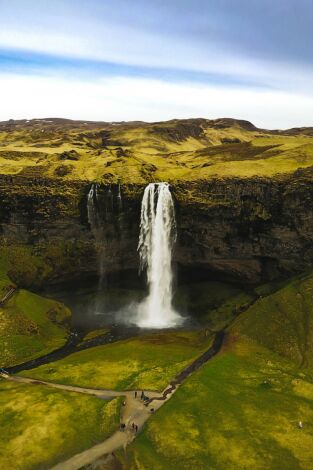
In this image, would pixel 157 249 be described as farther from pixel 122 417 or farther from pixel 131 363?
pixel 122 417

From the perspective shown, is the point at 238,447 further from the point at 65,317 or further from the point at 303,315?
the point at 65,317

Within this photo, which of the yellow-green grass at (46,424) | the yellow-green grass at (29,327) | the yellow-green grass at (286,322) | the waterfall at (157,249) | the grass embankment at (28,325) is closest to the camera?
the yellow-green grass at (46,424)

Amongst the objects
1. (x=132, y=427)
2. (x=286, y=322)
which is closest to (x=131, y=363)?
(x=132, y=427)

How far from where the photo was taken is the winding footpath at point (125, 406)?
55625 millimetres

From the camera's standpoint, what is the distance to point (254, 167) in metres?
118

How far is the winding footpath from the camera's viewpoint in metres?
55.6

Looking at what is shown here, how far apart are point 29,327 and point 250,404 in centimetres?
5193

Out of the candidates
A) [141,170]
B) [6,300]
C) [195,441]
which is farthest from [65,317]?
[195,441]

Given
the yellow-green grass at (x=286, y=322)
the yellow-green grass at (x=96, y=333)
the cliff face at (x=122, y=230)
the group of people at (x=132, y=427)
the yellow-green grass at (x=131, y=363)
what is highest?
the cliff face at (x=122, y=230)

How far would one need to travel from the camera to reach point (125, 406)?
225 feet

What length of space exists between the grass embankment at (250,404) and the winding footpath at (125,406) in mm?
1613

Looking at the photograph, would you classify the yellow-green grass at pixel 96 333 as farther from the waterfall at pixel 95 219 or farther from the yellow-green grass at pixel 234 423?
the yellow-green grass at pixel 234 423

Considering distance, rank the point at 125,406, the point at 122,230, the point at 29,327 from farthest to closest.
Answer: the point at 122,230, the point at 29,327, the point at 125,406

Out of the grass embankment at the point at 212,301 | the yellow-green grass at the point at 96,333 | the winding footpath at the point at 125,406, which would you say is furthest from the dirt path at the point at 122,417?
the grass embankment at the point at 212,301
